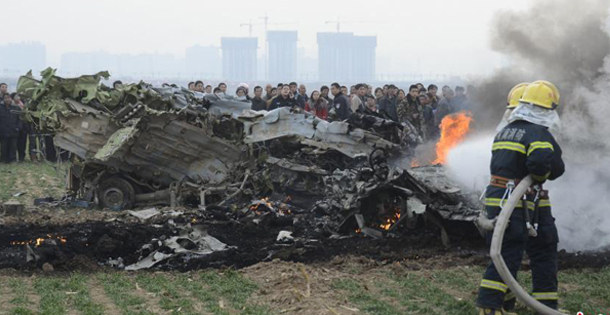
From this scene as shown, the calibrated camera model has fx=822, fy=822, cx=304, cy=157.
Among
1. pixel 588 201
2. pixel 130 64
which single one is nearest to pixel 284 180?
pixel 588 201

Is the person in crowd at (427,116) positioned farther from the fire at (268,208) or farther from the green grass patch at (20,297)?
the green grass patch at (20,297)

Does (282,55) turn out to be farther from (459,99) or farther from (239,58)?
(459,99)

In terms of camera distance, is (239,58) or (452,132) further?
(239,58)

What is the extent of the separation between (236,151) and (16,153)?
11.6m

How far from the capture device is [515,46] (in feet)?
42.6

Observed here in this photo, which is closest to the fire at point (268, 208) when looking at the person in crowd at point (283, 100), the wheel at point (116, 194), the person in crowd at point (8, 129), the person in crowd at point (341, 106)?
the wheel at point (116, 194)

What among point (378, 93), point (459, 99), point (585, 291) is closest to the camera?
point (585, 291)

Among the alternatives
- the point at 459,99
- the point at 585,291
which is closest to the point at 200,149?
the point at 459,99

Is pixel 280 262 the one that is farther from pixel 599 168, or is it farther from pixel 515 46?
pixel 515 46

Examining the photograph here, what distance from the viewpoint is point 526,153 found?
6.87m

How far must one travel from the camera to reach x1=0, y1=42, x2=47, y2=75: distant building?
153 meters

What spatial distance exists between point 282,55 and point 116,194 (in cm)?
13415

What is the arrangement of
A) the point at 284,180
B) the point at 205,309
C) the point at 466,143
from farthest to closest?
the point at 284,180
the point at 466,143
the point at 205,309

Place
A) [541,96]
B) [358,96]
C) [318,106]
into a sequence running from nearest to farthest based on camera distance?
[541,96] → [318,106] → [358,96]
